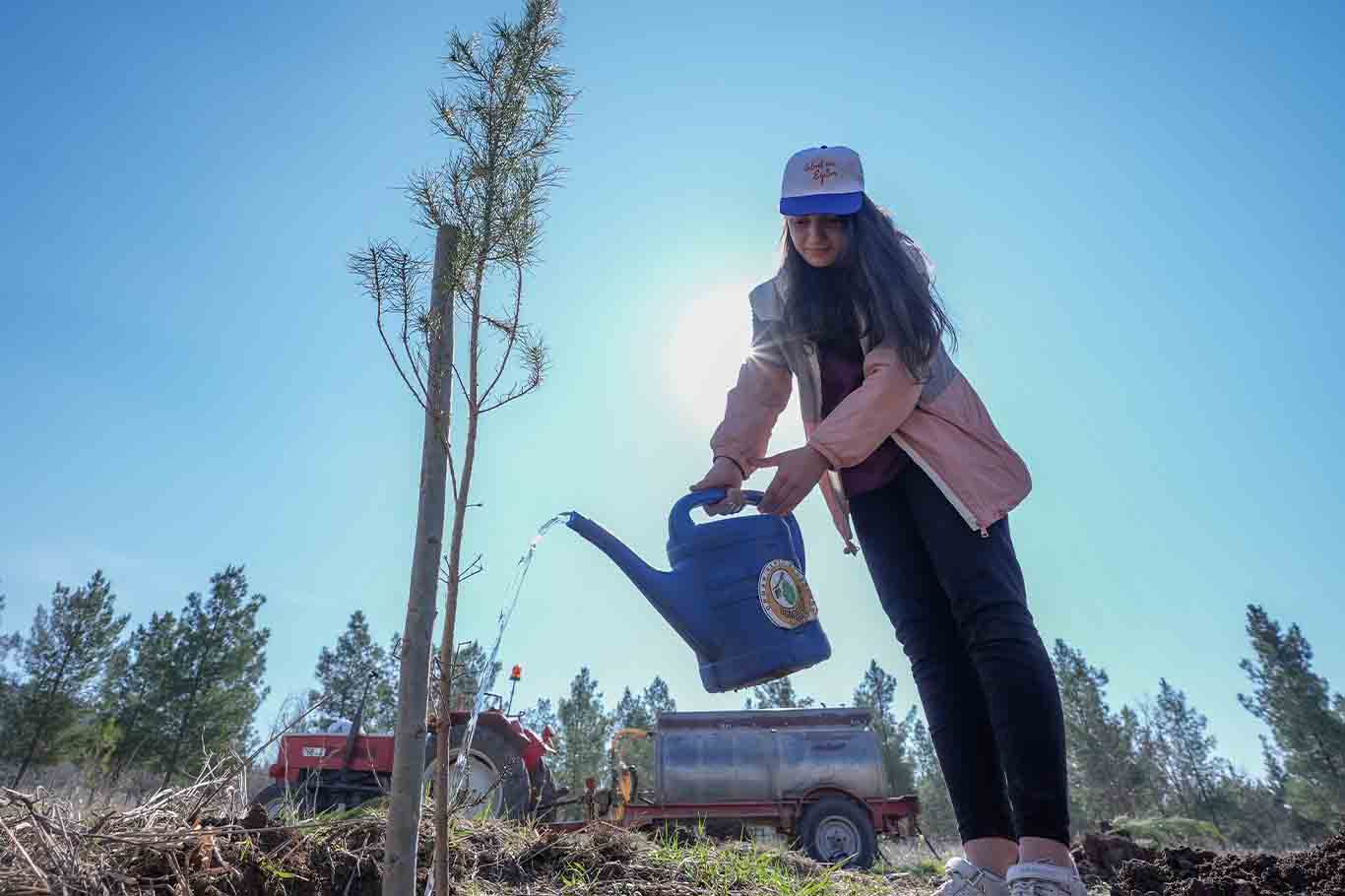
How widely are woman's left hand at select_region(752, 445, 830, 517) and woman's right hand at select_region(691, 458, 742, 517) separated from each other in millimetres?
211

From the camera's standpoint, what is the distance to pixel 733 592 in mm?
1732

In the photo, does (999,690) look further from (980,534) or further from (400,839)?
(400,839)

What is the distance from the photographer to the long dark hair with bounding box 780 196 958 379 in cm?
146

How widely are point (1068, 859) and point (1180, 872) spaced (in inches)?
72.0

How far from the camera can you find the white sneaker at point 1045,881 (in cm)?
107

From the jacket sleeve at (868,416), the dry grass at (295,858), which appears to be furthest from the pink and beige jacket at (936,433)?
the dry grass at (295,858)

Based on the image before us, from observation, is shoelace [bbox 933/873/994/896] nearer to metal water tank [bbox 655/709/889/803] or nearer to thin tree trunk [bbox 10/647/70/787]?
metal water tank [bbox 655/709/889/803]

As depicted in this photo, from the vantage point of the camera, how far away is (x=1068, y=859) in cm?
113

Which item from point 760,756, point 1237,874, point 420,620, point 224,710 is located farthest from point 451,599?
point 224,710

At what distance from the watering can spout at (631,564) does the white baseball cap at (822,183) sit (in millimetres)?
901

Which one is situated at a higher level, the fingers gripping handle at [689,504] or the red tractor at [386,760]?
the fingers gripping handle at [689,504]

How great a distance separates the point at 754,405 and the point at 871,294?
42 centimetres

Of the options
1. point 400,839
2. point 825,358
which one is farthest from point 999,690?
point 400,839

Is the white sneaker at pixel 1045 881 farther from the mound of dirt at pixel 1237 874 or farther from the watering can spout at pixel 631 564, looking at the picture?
the mound of dirt at pixel 1237 874
